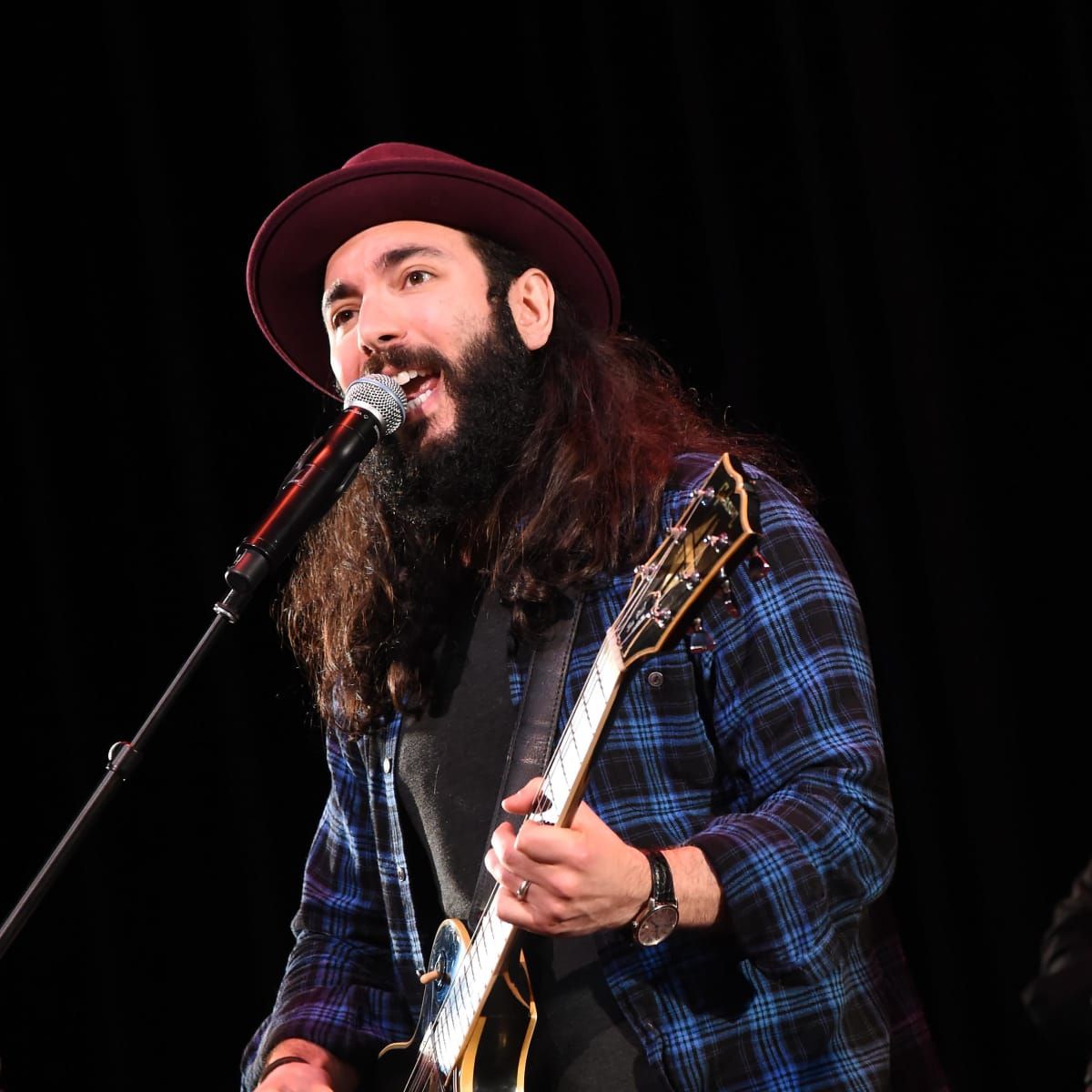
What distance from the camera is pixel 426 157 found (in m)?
2.33

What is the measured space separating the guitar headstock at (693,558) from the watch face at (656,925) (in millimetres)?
282

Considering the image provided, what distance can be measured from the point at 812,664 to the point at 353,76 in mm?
2369

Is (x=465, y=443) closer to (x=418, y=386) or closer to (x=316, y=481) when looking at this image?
(x=418, y=386)

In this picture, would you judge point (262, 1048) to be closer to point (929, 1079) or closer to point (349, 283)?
point (929, 1079)

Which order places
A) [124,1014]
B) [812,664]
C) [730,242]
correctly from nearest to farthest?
[812,664], [730,242], [124,1014]

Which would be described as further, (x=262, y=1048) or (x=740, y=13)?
(x=740, y=13)

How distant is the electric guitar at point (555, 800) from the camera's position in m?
1.45

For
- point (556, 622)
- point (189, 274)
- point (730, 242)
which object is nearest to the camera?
point (556, 622)

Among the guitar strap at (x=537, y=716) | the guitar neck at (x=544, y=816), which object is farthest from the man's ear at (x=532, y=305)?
the guitar neck at (x=544, y=816)

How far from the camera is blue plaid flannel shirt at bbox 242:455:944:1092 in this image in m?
1.57

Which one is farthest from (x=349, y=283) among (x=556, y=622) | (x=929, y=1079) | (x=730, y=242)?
(x=929, y=1079)

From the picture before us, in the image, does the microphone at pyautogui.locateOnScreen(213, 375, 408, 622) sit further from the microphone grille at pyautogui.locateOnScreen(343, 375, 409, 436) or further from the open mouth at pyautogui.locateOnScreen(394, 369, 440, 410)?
the open mouth at pyautogui.locateOnScreen(394, 369, 440, 410)

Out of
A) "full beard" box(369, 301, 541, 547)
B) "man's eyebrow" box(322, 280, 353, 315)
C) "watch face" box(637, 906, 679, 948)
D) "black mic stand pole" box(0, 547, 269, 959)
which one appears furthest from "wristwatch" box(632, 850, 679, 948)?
"man's eyebrow" box(322, 280, 353, 315)

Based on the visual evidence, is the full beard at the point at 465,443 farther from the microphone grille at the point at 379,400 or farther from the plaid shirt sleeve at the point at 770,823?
the plaid shirt sleeve at the point at 770,823
